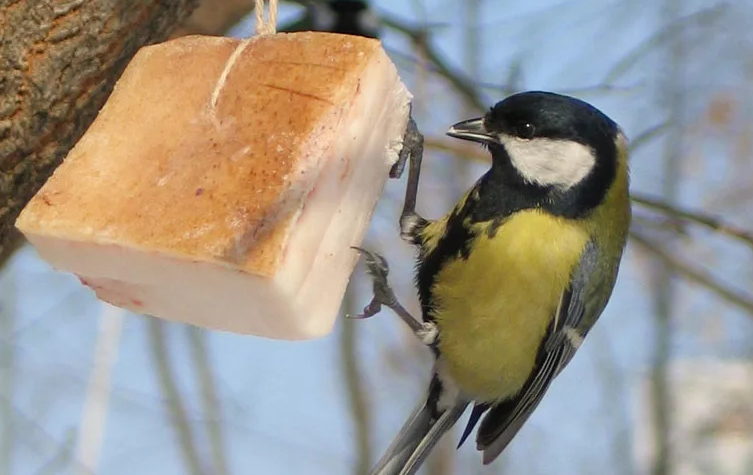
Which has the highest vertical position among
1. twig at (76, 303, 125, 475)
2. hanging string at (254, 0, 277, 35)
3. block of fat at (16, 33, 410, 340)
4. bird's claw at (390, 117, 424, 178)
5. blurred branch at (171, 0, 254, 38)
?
hanging string at (254, 0, 277, 35)

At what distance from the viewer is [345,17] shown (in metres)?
1.68

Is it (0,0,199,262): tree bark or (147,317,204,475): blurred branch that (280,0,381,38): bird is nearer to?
(0,0,199,262): tree bark

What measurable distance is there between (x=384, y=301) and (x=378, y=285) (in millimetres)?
29

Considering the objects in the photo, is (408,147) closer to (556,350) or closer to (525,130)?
(525,130)

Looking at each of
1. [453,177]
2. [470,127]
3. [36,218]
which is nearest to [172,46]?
[36,218]

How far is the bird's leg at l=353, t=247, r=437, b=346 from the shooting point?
1.38 m

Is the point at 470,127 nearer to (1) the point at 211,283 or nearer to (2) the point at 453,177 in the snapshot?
(1) the point at 211,283

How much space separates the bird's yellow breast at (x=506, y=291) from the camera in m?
1.31

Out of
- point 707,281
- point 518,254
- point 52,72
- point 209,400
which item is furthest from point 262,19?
point 209,400

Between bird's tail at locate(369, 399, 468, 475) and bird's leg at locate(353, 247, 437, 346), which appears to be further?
bird's tail at locate(369, 399, 468, 475)

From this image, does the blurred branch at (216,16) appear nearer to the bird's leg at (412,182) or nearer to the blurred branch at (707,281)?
the bird's leg at (412,182)

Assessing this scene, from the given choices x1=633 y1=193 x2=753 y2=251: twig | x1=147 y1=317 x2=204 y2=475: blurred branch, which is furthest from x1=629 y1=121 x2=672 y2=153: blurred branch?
x1=147 y1=317 x2=204 y2=475: blurred branch

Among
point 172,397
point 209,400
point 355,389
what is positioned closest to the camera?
point 355,389

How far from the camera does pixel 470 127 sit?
52.9 inches
